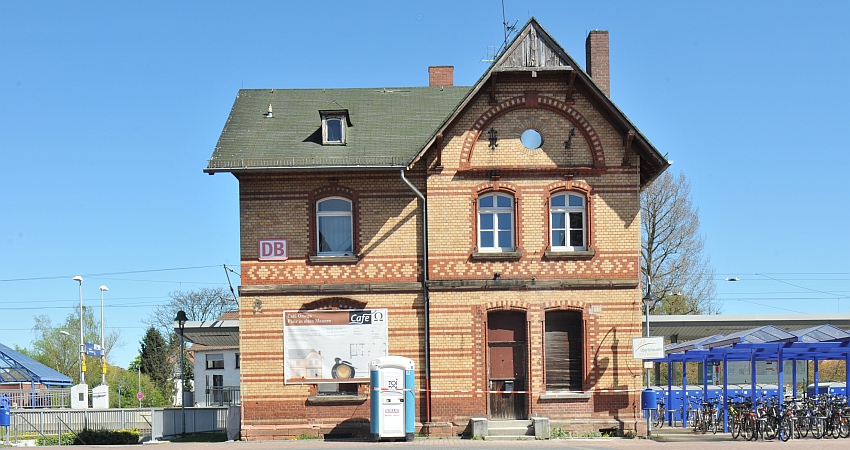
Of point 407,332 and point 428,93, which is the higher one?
point 428,93

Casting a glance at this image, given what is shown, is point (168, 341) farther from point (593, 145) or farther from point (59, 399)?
point (593, 145)

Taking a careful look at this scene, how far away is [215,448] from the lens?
74.5 feet

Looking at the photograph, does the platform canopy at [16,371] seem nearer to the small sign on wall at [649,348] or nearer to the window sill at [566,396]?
the window sill at [566,396]

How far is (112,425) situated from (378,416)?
1372cm

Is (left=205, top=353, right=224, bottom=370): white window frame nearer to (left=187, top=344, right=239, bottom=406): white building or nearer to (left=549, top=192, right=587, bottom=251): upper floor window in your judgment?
(left=187, top=344, right=239, bottom=406): white building

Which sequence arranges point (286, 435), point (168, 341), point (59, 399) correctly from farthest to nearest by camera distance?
point (168, 341), point (59, 399), point (286, 435)

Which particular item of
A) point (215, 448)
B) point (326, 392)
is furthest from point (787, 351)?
point (215, 448)

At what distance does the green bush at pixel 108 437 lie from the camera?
29500 millimetres

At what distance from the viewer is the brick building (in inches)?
980

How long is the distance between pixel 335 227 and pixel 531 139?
533 centimetres

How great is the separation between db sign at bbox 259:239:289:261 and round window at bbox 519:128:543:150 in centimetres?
640

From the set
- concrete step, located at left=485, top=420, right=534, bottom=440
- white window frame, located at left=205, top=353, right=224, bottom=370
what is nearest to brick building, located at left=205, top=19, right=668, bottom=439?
concrete step, located at left=485, top=420, right=534, bottom=440

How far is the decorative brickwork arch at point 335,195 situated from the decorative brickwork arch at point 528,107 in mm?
2765

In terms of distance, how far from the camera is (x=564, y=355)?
25.1m
